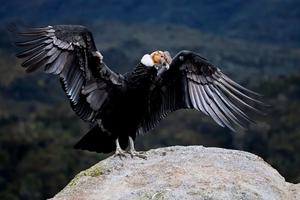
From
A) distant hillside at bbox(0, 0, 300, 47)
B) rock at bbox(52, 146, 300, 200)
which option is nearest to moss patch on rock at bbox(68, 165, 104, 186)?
rock at bbox(52, 146, 300, 200)

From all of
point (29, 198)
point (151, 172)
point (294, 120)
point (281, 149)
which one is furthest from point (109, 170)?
point (294, 120)

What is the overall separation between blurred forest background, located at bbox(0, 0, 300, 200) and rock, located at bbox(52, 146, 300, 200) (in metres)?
2.34

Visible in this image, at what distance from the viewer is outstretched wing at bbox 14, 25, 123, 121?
10.2 metres

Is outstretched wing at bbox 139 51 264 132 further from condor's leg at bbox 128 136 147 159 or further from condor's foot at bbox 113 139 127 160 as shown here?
condor's foot at bbox 113 139 127 160

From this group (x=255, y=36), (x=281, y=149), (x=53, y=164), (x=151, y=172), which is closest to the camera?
(x=151, y=172)

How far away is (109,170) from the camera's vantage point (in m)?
9.34

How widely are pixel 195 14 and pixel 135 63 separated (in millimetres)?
84563

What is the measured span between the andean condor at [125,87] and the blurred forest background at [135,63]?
942mm

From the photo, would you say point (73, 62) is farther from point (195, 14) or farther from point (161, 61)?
point (195, 14)

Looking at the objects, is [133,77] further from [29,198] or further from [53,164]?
[53,164]

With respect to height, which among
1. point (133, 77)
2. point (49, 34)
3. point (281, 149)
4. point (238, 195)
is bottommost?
point (281, 149)

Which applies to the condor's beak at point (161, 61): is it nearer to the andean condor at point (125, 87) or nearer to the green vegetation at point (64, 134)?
the andean condor at point (125, 87)

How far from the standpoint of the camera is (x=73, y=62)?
10.4 meters

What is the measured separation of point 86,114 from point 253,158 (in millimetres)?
2328
